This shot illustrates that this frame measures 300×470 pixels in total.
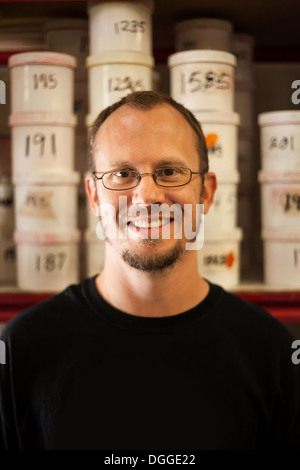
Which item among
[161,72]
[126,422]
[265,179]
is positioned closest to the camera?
[126,422]

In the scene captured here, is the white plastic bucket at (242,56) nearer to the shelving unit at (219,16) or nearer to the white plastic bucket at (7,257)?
the shelving unit at (219,16)

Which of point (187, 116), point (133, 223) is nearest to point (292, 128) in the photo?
point (187, 116)

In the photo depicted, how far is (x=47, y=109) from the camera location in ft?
4.61

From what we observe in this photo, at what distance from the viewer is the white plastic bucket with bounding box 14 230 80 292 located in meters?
1.44

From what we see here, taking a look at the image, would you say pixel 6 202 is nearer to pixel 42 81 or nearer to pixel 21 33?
pixel 42 81

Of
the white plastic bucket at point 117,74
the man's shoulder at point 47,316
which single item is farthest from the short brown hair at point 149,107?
the white plastic bucket at point 117,74

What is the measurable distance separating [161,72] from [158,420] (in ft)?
3.80

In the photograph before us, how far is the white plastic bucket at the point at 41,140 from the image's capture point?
141 cm

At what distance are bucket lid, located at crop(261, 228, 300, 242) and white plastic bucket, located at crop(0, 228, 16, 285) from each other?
646 mm

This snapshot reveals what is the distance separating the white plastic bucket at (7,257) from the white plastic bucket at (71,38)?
461 mm

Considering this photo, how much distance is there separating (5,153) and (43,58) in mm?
303

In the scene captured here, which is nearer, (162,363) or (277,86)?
(162,363)

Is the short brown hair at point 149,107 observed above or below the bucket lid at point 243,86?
below

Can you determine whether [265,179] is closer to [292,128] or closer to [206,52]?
[292,128]
